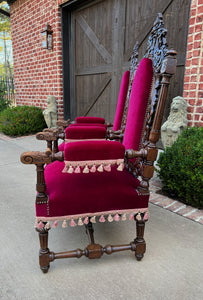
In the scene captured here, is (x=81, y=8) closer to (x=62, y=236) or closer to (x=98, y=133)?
(x=98, y=133)

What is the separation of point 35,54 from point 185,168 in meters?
5.14

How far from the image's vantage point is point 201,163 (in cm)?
187

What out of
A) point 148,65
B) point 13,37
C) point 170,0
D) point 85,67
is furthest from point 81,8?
point 148,65

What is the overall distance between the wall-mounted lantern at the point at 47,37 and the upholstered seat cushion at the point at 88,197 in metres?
4.42

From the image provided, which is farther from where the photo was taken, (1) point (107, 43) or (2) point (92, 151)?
(1) point (107, 43)

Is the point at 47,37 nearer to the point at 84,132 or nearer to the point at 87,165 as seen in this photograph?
the point at 84,132

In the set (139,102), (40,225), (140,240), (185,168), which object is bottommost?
(140,240)

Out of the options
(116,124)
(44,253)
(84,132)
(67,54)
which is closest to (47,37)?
(67,54)

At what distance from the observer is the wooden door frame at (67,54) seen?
461 cm

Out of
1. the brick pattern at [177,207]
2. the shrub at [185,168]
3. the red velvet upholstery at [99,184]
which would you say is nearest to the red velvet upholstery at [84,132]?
the red velvet upholstery at [99,184]

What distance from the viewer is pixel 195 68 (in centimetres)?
252

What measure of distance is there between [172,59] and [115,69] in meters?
3.00

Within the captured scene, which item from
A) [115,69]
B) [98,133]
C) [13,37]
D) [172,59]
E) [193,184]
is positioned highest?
[13,37]

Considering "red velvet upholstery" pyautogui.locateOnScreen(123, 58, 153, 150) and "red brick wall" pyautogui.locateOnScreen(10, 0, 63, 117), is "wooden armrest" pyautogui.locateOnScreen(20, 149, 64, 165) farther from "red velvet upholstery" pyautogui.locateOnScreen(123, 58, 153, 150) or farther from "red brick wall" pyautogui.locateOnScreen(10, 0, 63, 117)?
"red brick wall" pyautogui.locateOnScreen(10, 0, 63, 117)
